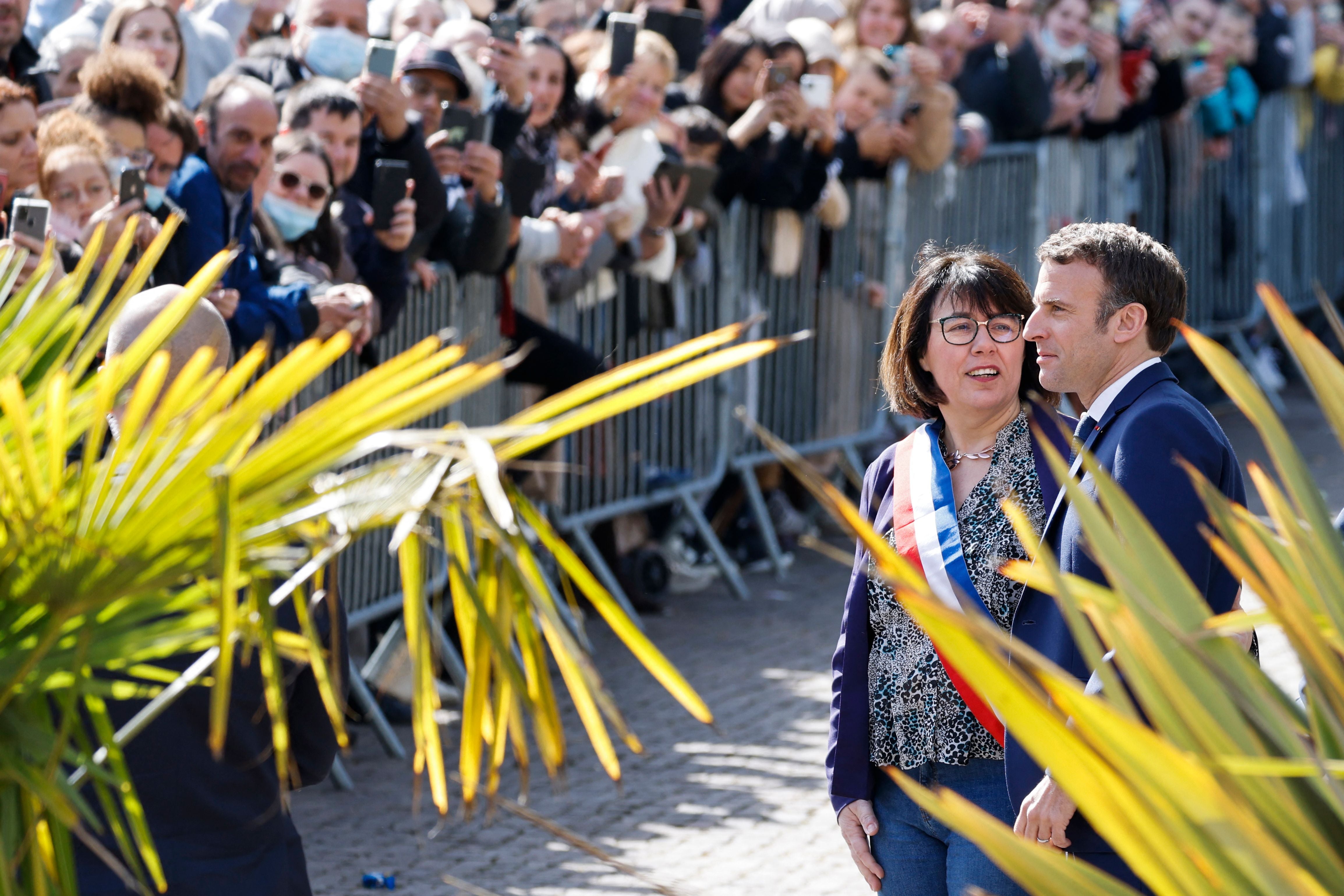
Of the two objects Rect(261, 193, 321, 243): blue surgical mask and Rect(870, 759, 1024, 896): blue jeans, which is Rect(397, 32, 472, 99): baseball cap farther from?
Rect(870, 759, 1024, 896): blue jeans

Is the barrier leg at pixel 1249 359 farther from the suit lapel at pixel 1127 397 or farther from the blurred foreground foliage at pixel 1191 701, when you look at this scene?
the blurred foreground foliage at pixel 1191 701

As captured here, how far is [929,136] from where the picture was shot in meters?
10.2

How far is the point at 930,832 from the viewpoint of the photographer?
3180 millimetres

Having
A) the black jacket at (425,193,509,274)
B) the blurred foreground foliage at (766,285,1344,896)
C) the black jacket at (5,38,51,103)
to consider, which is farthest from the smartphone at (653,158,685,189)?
the blurred foreground foliage at (766,285,1344,896)

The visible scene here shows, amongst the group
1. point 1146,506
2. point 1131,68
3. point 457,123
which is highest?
point 1131,68

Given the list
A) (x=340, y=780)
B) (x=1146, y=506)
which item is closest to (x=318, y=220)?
(x=340, y=780)

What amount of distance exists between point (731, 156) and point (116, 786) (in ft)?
25.5

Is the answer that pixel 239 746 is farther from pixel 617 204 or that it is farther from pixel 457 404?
pixel 617 204

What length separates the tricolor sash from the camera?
10.2ft

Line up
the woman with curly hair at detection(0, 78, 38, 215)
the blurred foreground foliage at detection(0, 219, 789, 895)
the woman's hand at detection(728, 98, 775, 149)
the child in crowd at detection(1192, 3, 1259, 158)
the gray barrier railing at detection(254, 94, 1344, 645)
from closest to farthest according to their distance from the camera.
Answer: the blurred foreground foliage at detection(0, 219, 789, 895)
the woman with curly hair at detection(0, 78, 38, 215)
the gray barrier railing at detection(254, 94, 1344, 645)
the woman's hand at detection(728, 98, 775, 149)
the child in crowd at detection(1192, 3, 1259, 158)

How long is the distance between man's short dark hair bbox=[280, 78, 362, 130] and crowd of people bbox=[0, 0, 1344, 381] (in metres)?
0.01

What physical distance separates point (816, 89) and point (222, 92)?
4006mm

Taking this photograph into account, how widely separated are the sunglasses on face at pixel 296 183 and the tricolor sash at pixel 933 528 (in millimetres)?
3377

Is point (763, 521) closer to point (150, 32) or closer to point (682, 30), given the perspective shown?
point (682, 30)
